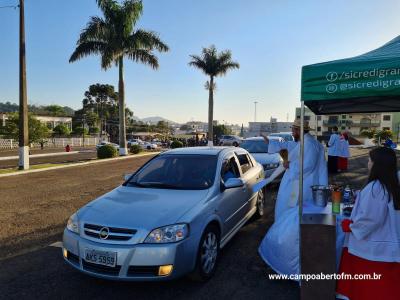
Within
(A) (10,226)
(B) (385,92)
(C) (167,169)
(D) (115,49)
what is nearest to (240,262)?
(C) (167,169)

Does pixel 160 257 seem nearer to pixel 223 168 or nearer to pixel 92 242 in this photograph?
pixel 92 242

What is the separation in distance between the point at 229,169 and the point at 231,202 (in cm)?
63

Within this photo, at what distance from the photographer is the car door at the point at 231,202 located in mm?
4402

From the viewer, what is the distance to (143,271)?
A: 3346 mm

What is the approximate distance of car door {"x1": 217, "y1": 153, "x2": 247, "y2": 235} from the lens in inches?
173

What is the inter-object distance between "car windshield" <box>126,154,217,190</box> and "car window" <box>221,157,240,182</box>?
19 centimetres

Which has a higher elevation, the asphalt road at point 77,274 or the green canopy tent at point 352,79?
the green canopy tent at point 352,79

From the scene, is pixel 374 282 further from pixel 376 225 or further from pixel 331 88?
pixel 331 88

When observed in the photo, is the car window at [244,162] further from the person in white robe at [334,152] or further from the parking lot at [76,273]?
the person in white robe at [334,152]

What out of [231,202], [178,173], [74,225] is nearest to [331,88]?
[231,202]

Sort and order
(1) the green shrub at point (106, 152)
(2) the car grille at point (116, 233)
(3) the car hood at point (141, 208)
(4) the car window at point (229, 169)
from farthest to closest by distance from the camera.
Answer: (1) the green shrub at point (106, 152) → (4) the car window at point (229, 169) → (3) the car hood at point (141, 208) → (2) the car grille at point (116, 233)

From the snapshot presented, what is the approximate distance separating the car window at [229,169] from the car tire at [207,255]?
0.93 m

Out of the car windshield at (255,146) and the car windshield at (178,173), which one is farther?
the car windshield at (255,146)

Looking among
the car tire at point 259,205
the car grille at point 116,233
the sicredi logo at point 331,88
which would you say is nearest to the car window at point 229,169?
the car tire at point 259,205
